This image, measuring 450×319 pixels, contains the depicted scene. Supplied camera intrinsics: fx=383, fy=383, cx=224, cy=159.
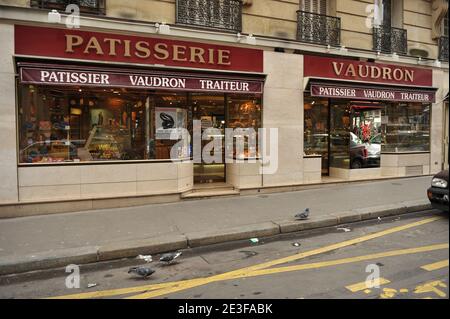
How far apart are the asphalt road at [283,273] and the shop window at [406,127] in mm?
6887

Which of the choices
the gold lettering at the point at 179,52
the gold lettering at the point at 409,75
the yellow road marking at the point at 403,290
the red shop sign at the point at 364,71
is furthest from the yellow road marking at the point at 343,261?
the gold lettering at the point at 409,75

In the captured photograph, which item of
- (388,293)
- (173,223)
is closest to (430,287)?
(388,293)

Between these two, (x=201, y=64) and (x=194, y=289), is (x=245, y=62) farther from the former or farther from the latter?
(x=194, y=289)

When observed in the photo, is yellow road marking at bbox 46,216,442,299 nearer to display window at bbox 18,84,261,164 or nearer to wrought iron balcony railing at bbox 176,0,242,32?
display window at bbox 18,84,261,164

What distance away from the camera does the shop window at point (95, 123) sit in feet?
27.9

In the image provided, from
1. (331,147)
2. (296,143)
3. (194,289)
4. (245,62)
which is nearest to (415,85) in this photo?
(331,147)

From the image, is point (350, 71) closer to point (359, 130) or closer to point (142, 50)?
point (359, 130)

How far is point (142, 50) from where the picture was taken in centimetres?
902

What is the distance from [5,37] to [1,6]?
63 cm

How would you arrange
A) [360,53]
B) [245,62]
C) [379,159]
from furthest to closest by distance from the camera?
1. [379,159]
2. [360,53]
3. [245,62]

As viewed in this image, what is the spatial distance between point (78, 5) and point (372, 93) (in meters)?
8.59

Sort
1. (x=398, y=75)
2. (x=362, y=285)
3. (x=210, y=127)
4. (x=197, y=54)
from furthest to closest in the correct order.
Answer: (x=398, y=75)
(x=210, y=127)
(x=197, y=54)
(x=362, y=285)

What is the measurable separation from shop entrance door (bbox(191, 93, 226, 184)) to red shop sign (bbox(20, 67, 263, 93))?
95 cm

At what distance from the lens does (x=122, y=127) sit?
952cm
